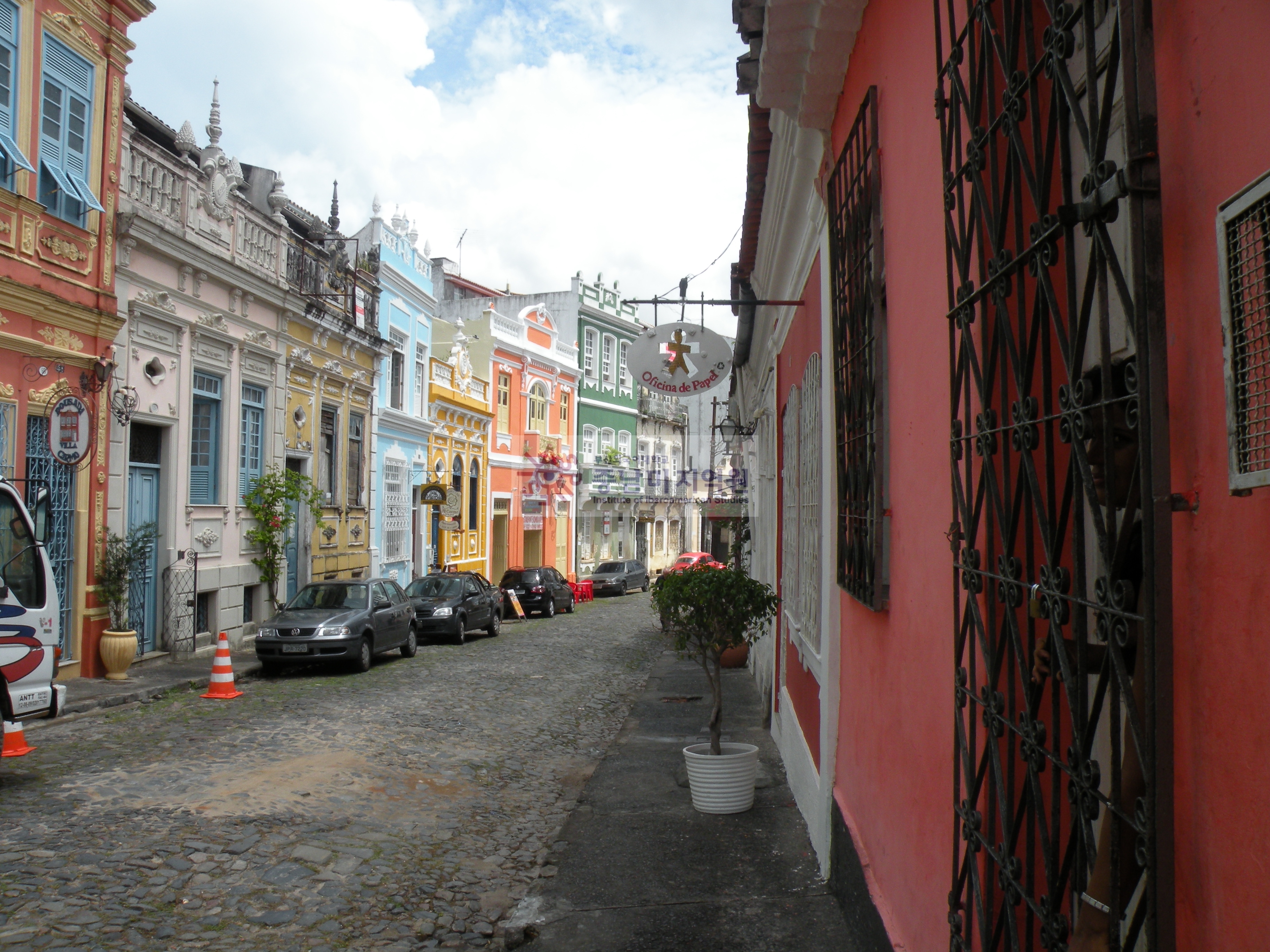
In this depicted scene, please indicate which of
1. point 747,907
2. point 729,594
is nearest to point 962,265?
point 747,907

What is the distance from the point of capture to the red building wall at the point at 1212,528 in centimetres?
146

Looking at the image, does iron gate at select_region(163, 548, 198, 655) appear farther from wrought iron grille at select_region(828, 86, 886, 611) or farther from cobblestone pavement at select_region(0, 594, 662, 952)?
wrought iron grille at select_region(828, 86, 886, 611)

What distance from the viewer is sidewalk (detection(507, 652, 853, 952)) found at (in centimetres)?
489

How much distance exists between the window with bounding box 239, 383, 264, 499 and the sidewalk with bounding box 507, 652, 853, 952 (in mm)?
11823

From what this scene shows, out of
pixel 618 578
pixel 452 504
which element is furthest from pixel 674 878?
pixel 618 578

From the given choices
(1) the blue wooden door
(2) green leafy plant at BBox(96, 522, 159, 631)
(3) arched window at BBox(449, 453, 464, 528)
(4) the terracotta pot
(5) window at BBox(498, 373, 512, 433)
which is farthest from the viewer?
(5) window at BBox(498, 373, 512, 433)

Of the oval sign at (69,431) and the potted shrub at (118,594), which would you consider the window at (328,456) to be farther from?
the oval sign at (69,431)

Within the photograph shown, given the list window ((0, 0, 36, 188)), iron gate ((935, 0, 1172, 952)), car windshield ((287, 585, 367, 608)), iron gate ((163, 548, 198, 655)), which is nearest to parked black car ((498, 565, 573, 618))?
car windshield ((287, 585, 367, 608))

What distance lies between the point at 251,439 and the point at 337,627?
18.2 feet

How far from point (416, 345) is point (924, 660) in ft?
84.5

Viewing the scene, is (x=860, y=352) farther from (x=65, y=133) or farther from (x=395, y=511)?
(x=395, y=511)

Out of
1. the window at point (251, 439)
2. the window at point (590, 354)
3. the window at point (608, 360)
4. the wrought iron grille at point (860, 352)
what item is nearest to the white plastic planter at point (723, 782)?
the wrought iron grille at point (860, 352)

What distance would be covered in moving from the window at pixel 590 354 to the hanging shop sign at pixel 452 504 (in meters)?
14.3

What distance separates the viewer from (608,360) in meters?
44.6
